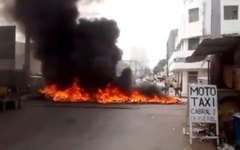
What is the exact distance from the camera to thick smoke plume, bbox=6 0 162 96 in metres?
28.7

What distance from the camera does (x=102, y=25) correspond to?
3084 centimetres

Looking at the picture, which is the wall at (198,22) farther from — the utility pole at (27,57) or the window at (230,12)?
the utility pole at (27,57)

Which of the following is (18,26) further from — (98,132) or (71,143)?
(71,143)

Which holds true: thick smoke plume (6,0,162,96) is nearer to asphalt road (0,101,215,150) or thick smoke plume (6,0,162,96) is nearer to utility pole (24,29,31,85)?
utility pole (24,29,31,85)

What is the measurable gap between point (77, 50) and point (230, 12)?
1696 centimetres

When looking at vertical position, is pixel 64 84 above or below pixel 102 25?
below

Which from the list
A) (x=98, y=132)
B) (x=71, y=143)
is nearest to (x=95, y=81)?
(x=98, y=132)

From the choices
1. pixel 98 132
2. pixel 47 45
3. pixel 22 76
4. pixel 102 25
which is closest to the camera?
pixel 98 132

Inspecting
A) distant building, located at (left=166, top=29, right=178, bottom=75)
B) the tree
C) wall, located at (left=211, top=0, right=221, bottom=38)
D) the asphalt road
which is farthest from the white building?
the tree

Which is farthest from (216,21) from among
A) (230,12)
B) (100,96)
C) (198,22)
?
(198,22)

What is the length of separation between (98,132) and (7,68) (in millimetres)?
13043

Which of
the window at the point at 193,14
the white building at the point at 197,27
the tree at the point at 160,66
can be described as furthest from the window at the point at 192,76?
the tree at the point at 160,66

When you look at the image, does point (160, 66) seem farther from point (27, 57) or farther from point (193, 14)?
point (27, 57)

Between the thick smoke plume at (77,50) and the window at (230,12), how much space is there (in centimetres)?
1333
